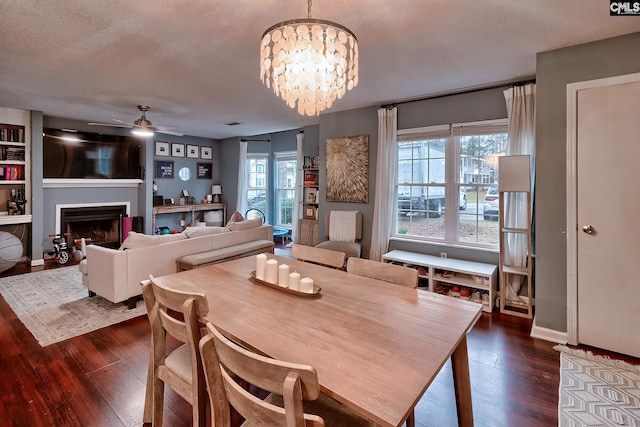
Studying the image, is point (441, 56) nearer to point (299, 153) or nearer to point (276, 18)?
point (276, 18)

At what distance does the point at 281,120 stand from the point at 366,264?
427cm

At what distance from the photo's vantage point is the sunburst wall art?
15.3ft

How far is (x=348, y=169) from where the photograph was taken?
482cm

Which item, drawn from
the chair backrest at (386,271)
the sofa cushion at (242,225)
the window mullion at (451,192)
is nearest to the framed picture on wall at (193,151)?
the sofa cushion at (242,225)

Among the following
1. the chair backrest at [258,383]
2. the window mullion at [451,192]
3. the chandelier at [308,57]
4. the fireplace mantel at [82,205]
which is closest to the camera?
the chair backrest at [258,383]

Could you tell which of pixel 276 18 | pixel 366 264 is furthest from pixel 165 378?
pixel 276 18

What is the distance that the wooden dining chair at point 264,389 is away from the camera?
2.80ft

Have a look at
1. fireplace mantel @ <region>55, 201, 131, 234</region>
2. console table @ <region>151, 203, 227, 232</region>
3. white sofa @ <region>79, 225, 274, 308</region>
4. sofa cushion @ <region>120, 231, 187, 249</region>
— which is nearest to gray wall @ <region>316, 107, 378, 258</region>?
white sofa @ <region>79, 225, 274, 308</region>

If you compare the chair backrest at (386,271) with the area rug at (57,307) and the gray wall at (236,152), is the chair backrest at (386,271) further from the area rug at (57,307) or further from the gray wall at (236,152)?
the gray wall at (236,152)

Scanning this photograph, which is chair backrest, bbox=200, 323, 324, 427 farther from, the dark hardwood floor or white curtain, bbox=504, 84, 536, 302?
white curtain, bbox=504, 84, 536, 302

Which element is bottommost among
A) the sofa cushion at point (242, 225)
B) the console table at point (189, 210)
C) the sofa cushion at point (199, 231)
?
the sofa cushion at point (199, 231)

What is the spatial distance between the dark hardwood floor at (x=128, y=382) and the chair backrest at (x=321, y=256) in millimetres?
1058

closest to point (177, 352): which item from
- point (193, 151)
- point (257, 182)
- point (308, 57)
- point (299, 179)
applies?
point (308, 57)

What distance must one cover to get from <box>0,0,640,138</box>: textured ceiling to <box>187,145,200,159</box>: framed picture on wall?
3262 millimetres
